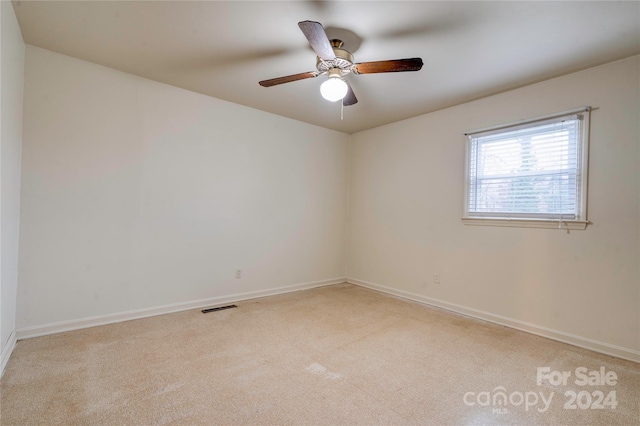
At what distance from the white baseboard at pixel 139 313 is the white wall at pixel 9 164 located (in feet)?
0.56

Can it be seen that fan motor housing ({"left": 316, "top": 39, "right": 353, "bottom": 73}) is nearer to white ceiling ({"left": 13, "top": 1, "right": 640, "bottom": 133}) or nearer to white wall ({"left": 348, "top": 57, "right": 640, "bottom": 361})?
white ceiling ({"left": 13, "top": 1, "right": 640, "bottom": 133})

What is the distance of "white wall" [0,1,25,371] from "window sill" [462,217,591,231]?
4.14 metres

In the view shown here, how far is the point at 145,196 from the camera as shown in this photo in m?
3.11

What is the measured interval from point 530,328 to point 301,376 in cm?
236

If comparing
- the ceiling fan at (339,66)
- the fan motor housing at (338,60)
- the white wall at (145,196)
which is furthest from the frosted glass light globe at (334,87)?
the white wall at (145,196)

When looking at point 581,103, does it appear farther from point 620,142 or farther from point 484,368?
point 484,368

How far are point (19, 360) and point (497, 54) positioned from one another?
4.35m

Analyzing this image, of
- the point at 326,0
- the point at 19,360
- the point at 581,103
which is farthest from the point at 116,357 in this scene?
the point at 581,103

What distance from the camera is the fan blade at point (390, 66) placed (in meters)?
2.01

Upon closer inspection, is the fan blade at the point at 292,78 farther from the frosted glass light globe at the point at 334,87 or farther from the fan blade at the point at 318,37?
the fan blade at the point at 318,37

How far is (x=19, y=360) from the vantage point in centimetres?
214

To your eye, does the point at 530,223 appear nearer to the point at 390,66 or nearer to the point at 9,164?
the point at 390,66

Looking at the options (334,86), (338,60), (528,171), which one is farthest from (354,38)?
(528,171)

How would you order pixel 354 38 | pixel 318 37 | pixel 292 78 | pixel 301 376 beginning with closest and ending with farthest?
1. pixel 318 37
2. pixel 301 376
3. pixel 354 38
4. pixel 292 78
